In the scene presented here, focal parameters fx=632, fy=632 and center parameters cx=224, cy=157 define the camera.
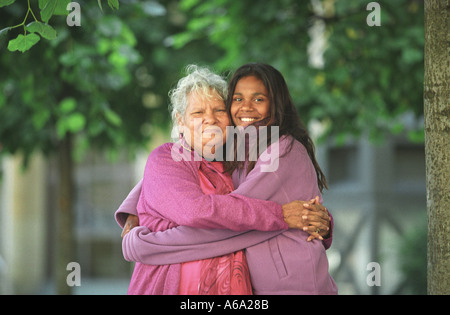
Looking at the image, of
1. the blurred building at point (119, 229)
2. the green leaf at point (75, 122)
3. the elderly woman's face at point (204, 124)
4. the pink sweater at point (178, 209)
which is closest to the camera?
the pink sweater at point (178, 209)

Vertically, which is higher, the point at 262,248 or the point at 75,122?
the point at 75,122

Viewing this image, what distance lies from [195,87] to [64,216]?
3.89 m

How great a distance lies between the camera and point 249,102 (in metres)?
3.04

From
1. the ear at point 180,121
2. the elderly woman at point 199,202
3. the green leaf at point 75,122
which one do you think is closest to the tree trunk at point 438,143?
the elderly woman at point 199,202

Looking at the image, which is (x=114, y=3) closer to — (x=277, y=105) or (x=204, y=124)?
(x=204, y=124)

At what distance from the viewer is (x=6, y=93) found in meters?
6.59

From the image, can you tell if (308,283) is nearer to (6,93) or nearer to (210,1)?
(210,1)

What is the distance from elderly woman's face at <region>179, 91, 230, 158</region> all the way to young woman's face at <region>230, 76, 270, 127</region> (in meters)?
0.08

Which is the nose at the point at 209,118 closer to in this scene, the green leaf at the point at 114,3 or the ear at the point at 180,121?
the ear at the point at 180,121

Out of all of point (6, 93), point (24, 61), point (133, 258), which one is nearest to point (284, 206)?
point (133, 258)

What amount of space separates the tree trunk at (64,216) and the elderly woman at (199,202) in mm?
3674

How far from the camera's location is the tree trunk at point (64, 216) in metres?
6.39

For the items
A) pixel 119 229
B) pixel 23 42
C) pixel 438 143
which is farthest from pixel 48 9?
pixel 119 229

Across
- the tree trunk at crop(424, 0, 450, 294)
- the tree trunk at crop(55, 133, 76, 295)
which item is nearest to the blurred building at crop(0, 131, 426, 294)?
the tree trunk at crop(55, 133, 76, 295)
